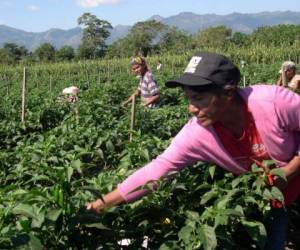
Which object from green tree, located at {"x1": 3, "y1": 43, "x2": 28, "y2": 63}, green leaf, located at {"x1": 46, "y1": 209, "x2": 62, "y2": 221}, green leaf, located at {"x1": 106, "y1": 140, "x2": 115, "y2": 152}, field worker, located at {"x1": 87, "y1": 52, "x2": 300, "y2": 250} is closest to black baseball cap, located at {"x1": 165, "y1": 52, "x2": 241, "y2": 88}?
field worker, located at {"x1": 87, "y1": 52, "x2": 300, "y2": 250}

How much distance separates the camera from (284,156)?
2.73 meters

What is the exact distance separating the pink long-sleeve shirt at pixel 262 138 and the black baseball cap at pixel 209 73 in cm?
16

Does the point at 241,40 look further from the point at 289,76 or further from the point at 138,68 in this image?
the point at 138,68

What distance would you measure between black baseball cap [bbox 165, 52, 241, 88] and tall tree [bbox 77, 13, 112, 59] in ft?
279

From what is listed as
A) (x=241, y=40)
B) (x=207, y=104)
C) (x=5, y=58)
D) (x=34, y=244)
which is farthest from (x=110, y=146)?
(x=5, y=58)

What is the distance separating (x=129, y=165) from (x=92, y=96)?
5108 millimetres

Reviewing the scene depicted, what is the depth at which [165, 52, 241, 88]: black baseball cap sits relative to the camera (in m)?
2.42

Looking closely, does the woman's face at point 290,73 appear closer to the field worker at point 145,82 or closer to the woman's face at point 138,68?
the field worker at point 145,82

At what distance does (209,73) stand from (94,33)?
94817mm

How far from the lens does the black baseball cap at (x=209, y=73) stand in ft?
7.95

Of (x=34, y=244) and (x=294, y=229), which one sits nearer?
(x=34, y=244)

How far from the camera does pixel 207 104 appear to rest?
8.09 feet

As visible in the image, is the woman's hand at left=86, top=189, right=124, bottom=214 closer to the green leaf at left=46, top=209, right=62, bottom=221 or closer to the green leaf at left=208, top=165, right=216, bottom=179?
the green leaf at left=46, top=209, right=62, bottom=221

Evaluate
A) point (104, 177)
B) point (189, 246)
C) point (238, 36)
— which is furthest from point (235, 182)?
point (238, 36)
